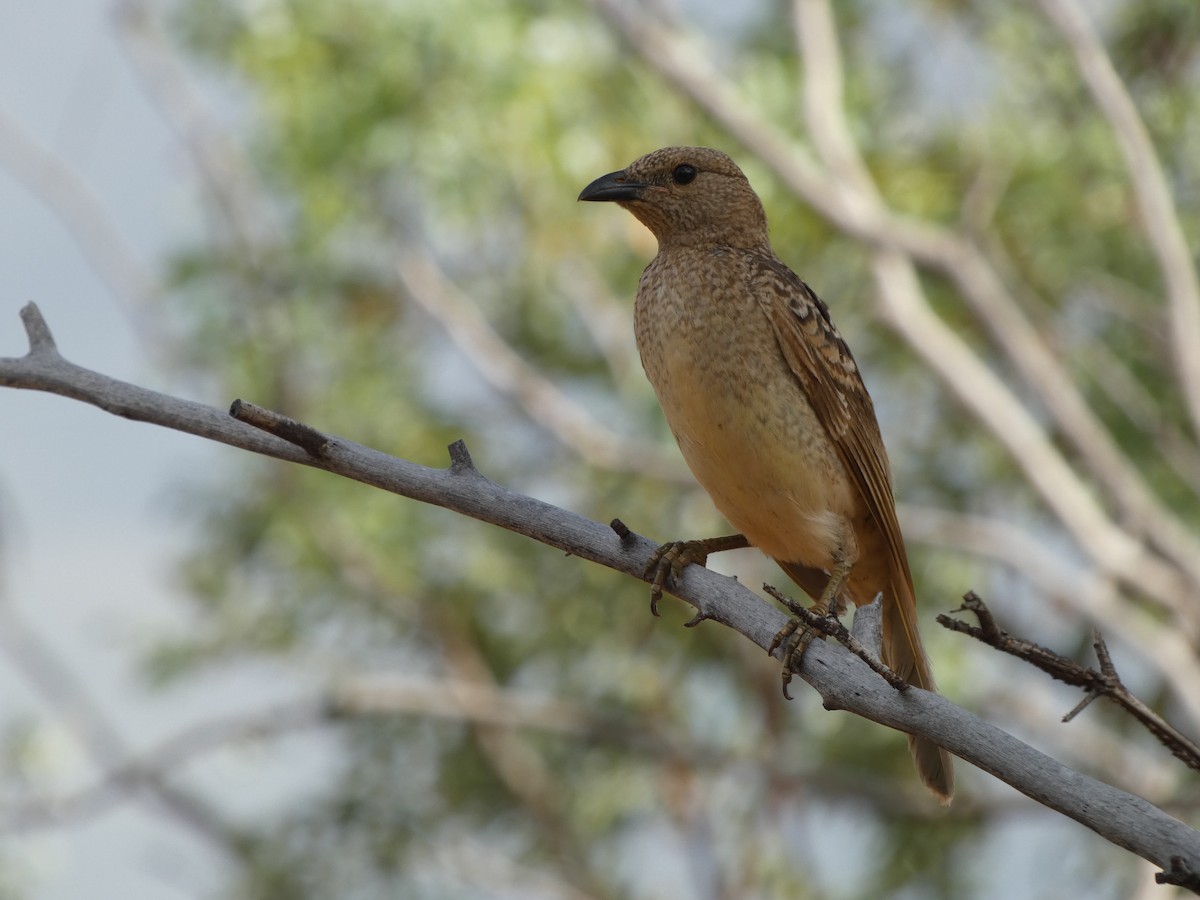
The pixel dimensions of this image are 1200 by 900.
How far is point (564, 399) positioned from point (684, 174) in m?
6.05

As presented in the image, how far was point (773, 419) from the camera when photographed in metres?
4.54

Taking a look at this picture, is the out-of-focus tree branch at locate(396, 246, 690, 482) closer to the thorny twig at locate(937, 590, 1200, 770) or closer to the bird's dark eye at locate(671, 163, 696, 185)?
the bird's dark eye at locate(671, 163, 696, 185)

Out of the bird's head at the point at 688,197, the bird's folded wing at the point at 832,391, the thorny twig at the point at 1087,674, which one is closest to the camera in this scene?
the thorny twig at the point at 1087,674

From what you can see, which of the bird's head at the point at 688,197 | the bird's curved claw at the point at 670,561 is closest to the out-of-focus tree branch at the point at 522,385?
the bird's head at the point at 688,197

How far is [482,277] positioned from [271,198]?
1785 mm

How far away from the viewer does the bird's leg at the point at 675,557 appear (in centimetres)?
397

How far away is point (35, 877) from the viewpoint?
10352 millimetres

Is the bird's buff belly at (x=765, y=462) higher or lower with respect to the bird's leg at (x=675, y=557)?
higher

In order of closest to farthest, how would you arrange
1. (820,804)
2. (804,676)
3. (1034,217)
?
1. (804,676)
2. (820,804)
3. (1034,217)

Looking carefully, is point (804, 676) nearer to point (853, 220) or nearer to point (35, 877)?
point (853, 220)

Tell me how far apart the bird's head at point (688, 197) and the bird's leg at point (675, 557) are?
3.55 feet

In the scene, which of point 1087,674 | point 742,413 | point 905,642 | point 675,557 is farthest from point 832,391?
point 1087,674

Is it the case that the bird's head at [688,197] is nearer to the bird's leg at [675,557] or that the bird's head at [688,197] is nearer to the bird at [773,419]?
the bird at [773,419]

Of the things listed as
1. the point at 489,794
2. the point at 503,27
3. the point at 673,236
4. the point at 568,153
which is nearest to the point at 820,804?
the point at 489,794
